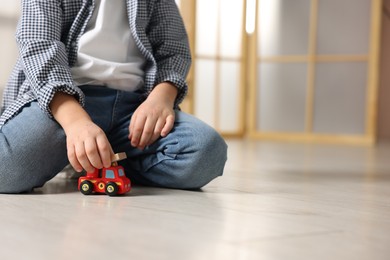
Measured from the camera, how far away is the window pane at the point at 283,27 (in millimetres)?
3688

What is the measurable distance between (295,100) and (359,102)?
354 mm

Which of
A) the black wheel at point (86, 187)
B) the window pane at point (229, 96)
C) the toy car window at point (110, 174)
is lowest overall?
the window pane at point (229, 96)

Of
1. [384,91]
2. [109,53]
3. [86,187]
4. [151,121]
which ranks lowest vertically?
[384,91]

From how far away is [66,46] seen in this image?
136cm

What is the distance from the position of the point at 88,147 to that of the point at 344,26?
8.82 ft

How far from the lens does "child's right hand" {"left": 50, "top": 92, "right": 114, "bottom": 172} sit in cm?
114

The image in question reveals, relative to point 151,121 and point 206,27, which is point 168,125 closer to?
point 151,121

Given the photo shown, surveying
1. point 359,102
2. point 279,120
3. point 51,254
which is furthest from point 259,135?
point 51,254

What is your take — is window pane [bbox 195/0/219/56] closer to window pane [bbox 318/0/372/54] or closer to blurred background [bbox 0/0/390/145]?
blurred background [bbox 0/0/390/145]

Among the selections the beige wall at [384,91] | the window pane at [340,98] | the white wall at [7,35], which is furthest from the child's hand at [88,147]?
the beige wall at [384,91]

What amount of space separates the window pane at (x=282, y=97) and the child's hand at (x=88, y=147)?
8.71 ft

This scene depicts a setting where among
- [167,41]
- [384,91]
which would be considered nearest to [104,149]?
[167,41]

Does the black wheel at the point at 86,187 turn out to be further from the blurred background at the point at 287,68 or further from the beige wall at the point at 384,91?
the beige wall at the point at 384,91

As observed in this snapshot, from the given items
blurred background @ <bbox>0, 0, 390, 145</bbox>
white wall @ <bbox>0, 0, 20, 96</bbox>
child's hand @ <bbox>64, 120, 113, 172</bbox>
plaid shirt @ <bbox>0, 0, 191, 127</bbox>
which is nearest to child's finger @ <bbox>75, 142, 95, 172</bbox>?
child's hand @ <bbox>64, 120, 113, 172</bbox>
